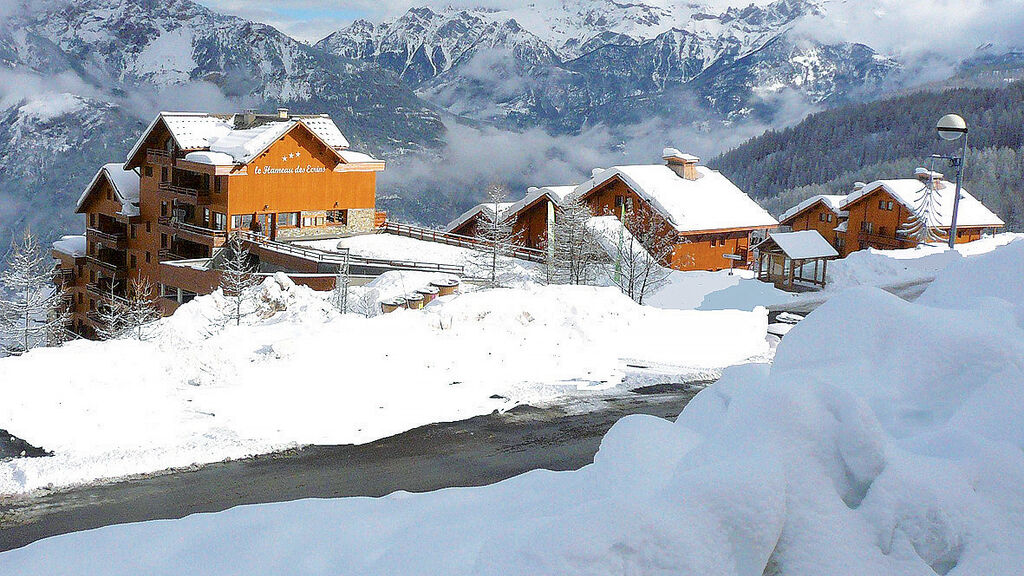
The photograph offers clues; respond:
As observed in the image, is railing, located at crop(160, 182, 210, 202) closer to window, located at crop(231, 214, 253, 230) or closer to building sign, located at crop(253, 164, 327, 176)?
window, located at crop(231, 214, 253, 230)

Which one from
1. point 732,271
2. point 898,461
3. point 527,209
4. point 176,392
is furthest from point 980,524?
point 527,209

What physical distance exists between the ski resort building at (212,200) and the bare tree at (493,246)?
757 centimetres

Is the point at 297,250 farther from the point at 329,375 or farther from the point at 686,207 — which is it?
the point at 329,375

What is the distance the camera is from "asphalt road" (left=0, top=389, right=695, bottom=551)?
37.6 feet

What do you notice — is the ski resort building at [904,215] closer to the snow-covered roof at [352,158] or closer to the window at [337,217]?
the snow-covered roof at [352,158]

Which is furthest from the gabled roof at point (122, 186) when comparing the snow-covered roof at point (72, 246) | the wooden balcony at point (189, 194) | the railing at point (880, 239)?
the railing at point (880, 239)

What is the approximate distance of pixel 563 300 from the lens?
2300cm

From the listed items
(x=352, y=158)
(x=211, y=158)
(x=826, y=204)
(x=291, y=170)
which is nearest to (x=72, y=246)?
(x=211, y=158)

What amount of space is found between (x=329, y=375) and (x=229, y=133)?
131 feet

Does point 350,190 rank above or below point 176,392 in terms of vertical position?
above

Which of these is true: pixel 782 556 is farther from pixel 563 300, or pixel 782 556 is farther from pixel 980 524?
pixel 563 300

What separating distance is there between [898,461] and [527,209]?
4919 centimetres

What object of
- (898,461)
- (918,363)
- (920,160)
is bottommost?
(898,461)

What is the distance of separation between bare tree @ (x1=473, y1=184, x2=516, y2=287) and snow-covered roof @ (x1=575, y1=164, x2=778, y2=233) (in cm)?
646
